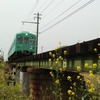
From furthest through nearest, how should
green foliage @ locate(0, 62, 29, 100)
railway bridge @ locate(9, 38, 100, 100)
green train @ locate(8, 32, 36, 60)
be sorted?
green train @ locate(8, 32, 36, 60) → green foliage @ locate(0, 62, 29, 100) → railway bridge @ locate(9, 38, 100, 100)

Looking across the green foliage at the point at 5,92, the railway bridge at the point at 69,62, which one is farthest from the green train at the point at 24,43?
the green foliage at the point at 5,92

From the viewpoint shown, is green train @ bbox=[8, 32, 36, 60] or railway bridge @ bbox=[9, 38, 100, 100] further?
green train @ bbox=[8, 32, 36, 60]

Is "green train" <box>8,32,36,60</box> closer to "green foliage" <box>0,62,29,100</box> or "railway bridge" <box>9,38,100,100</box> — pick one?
"railway bridge" <box>9,38,100,100</box>

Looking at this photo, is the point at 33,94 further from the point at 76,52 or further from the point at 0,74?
the point at 76,52

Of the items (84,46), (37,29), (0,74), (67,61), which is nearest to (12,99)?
→ (0,74)

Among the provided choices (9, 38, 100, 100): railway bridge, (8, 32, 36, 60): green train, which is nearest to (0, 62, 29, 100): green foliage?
(9, 38, 100, 100): railway bridge

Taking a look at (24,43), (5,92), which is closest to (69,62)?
(5,92)

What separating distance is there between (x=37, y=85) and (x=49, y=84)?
0.98 m

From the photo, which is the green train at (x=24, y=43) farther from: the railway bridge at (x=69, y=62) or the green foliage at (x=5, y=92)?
the green foliage at (x=5, y=92)

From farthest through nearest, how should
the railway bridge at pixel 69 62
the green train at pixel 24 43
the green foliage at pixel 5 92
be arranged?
the green train at pixel 24 43
the green foliage at pixel 5 92
the railway bridge at pixel 69 62

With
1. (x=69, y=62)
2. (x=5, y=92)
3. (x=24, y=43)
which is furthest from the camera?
(x=24, y=43)

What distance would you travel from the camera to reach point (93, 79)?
4547 millimetres

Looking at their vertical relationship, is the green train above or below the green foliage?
above

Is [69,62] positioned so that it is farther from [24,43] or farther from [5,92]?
[24,43]
